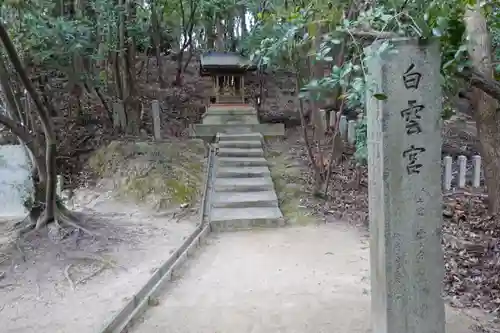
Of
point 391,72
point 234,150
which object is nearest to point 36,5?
point 234,150

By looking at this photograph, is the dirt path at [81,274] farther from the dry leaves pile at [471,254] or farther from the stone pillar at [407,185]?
the dry leaves pile at [471,254]

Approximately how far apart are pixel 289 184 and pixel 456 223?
311 centimetres

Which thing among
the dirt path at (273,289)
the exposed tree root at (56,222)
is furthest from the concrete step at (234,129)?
the exposed tree root at (56,222)

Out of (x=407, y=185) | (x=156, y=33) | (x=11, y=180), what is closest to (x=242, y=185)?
(x=11, y=180)

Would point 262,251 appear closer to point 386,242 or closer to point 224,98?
point 386,242

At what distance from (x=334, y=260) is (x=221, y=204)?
109 inches

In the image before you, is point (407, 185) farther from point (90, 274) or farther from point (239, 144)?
point (239, 144)

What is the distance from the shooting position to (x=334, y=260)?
5574mm

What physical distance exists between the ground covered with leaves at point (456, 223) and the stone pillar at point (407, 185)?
1.65 m

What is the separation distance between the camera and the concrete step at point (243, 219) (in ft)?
Answer: 23.6

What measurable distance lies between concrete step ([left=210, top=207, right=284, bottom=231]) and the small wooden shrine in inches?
254

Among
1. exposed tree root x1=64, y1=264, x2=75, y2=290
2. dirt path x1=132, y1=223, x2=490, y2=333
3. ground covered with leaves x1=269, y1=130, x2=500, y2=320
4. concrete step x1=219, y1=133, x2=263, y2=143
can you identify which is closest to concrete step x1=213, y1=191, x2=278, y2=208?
ground covered with leaves x1=269, y1=130, x2=500, y2=320

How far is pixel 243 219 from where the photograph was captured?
724 cm

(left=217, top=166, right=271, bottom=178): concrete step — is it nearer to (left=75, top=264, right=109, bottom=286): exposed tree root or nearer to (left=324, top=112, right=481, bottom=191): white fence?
(left=324, top=112, right=481, bottom=191): white fence
